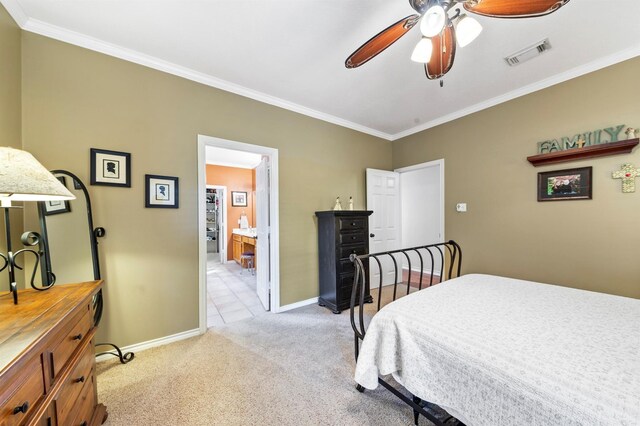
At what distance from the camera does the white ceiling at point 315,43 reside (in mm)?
1728

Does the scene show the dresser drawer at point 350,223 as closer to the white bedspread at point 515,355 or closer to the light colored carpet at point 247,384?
the light colored carpet at point 247,384

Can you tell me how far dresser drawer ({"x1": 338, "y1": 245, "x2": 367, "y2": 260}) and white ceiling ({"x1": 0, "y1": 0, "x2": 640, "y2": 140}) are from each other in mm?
1922

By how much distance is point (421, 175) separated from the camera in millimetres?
5125

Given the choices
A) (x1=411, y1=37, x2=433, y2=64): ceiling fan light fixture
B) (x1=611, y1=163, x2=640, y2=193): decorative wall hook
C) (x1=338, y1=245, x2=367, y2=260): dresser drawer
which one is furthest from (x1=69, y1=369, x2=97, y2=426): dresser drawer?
(x1=611, y1=163, x2=640, y2=193): decorative wall hook

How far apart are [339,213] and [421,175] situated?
9.54 ft

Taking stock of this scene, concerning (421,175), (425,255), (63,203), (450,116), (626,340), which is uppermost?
(450,116)

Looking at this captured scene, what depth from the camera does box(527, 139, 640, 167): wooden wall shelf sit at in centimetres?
218

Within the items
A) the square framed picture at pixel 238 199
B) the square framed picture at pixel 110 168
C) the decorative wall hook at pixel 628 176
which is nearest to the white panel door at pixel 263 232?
the square framed picture at pixel 110 168

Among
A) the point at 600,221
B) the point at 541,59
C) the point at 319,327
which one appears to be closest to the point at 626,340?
the point at 600,221

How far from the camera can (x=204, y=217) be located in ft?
8.29

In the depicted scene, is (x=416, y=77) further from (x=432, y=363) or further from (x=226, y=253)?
(x=226, y=253)

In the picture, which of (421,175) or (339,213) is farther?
(421,175)

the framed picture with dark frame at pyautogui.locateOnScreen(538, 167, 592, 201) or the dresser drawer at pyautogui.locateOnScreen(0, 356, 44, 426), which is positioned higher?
the framed picture with dark frame at pyautogui.locateOnScreen(538, 167, 592, 201)

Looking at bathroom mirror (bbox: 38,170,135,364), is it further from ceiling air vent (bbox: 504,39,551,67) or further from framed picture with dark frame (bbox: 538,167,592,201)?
framed picture with dark frame (bbox: 538,167,592,201)
